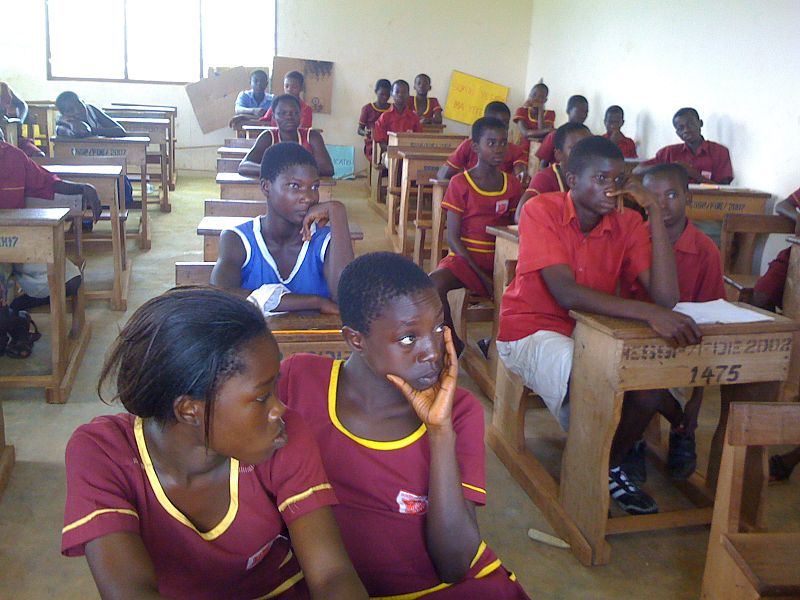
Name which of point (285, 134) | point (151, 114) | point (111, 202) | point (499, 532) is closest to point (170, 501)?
point (499, 532)

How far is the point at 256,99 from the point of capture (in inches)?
366

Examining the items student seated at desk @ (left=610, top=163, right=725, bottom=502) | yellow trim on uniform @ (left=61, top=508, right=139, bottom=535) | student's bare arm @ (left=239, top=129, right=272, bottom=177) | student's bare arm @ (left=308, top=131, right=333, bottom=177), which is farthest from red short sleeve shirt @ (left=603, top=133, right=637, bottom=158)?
yellow trim on uniform @ (left=61, top=508, right=139, bottom=535)

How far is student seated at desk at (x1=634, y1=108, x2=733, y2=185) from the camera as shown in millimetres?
5625

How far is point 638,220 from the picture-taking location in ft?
8.14

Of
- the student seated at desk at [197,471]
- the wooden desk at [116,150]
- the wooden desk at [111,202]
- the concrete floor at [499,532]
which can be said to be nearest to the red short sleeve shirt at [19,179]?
the wooden desk at [111,202]

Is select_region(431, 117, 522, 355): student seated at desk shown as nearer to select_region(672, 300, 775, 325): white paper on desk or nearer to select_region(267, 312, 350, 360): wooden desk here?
select_region(672, 300, 775, 325): white paper on desk

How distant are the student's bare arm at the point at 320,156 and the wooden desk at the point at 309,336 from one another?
9.08ft

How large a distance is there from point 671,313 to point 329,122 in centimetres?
963

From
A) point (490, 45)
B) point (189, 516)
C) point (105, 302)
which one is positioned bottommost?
point (105, 302)

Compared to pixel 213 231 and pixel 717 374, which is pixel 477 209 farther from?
pixel 717 374

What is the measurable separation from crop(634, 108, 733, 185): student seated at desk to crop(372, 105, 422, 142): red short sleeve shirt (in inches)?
158

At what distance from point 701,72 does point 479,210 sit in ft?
11.4

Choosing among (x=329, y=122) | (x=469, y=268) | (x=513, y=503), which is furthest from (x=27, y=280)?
(x=329, y=122)

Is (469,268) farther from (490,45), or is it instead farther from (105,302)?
(490,45)
